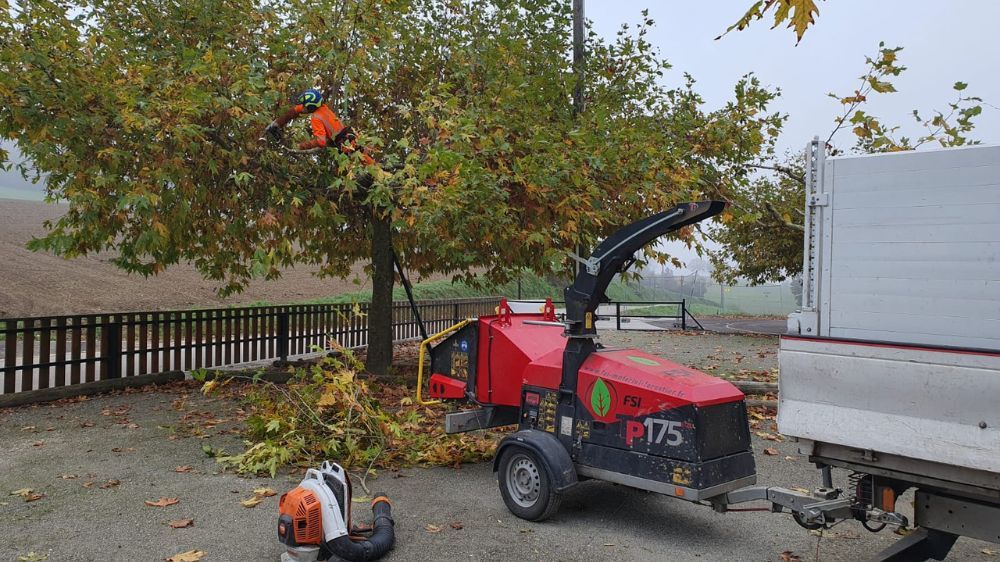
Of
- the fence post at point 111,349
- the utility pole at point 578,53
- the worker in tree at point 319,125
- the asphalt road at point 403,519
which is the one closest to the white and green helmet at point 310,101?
the worker in tree at point 319,125

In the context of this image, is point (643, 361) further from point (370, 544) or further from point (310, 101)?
point (310, 101)

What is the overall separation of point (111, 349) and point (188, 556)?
8534mm

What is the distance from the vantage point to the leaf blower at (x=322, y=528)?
15.4ft

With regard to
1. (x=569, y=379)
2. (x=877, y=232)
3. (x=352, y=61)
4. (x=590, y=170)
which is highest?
(x=352, y=61)

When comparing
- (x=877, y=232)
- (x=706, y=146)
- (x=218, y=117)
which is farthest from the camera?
(x=706, y=146)

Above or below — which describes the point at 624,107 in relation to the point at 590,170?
above

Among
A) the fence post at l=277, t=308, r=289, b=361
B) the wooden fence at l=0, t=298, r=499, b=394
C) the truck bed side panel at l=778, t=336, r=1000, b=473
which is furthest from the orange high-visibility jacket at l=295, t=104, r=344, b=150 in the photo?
the truck bed side panel at l=778, t=336, r=1000, b=473

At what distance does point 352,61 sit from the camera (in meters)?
11.2

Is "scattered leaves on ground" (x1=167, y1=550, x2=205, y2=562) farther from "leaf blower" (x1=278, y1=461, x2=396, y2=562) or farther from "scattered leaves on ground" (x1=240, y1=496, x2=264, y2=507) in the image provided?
"scattered leaves on ground" (x1=240, y1=496, x2=264, y2=507)

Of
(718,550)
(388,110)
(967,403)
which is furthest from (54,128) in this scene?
(967,403)

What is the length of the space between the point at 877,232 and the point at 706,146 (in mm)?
8770

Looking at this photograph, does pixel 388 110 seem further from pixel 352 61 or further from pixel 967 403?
pixel 967 403

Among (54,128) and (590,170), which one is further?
(590,170)

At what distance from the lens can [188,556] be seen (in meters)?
4.91
